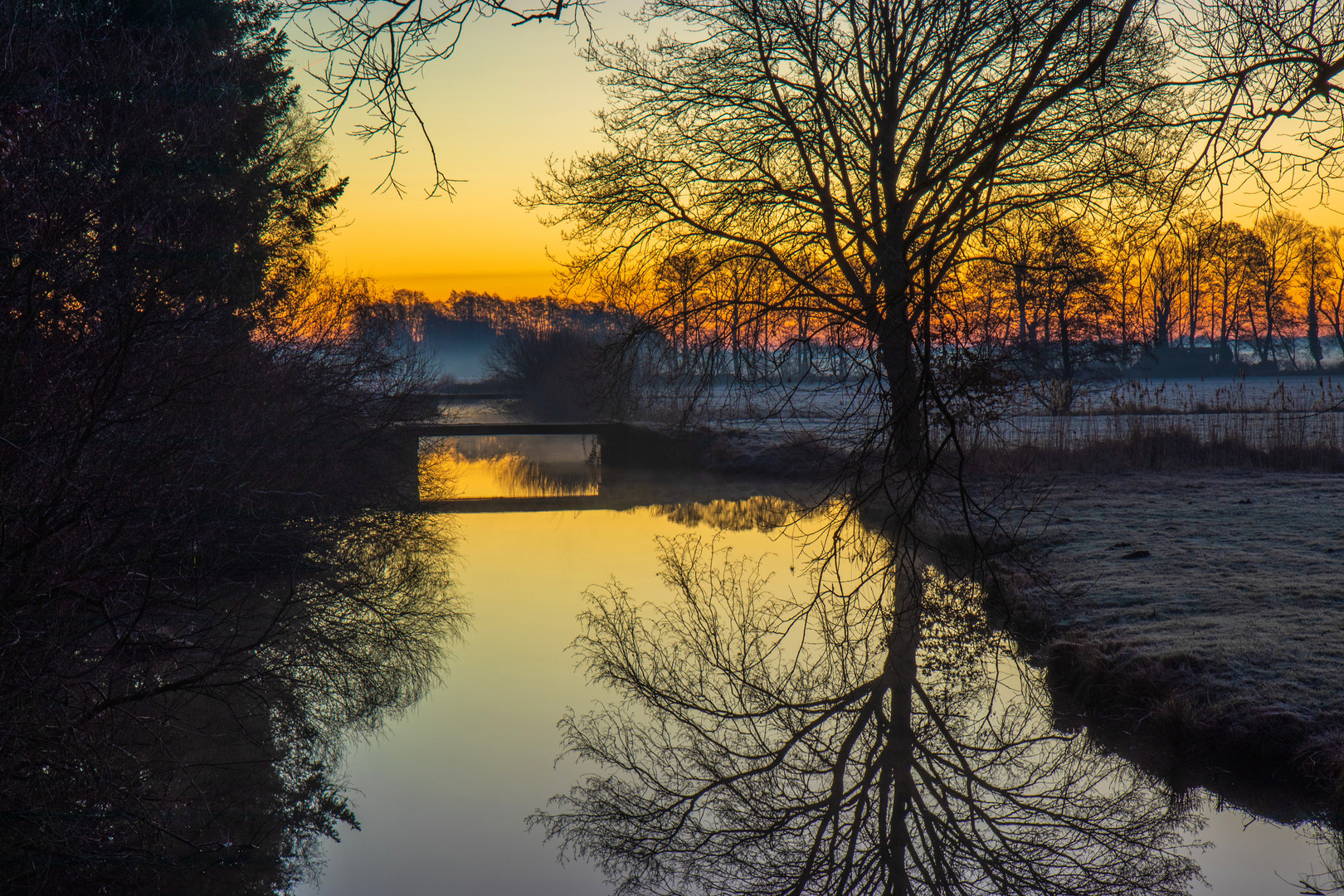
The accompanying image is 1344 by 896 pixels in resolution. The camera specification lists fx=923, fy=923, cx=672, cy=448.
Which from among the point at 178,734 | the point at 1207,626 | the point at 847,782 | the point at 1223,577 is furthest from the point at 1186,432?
the point at 178,734

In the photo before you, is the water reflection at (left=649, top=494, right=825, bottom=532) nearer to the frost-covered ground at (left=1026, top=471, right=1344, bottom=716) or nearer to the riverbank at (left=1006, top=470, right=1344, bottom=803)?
the frost-covered ground at (left=1026, top=471, right=1344, bottom=716)

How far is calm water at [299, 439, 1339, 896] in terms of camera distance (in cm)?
473

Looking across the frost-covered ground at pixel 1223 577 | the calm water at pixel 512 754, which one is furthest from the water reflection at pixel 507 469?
the frost-covered ground at pixel 1223 577

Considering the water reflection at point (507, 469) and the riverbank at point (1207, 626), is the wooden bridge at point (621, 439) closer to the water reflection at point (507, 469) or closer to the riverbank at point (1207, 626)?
the water reflection at point (507, 469)

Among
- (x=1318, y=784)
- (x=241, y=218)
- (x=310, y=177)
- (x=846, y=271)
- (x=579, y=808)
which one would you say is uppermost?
(x=310, y=177)

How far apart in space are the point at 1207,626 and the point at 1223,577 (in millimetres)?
1614

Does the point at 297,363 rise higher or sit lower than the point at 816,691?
higher

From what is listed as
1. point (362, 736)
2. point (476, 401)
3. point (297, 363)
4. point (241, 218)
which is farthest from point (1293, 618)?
point (476, 401)

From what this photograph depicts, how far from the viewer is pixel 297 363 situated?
1200cm

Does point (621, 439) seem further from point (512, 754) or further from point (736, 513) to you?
point (512, 754)

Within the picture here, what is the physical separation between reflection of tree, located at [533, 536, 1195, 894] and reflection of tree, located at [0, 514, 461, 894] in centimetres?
162

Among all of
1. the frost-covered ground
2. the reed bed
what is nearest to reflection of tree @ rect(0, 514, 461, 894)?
the frost-covered ground

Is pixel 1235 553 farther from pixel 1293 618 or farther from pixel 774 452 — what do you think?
pixel 774 452

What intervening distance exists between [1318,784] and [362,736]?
19.7 feet
